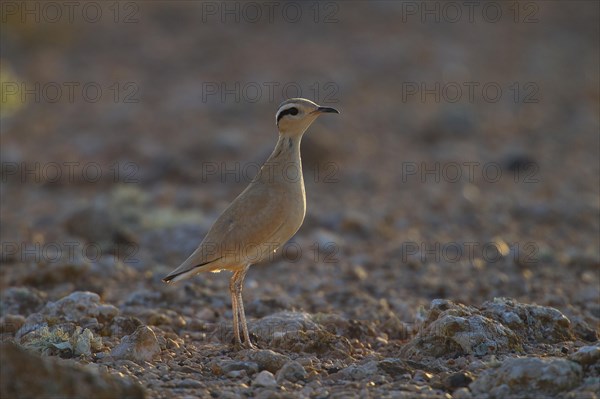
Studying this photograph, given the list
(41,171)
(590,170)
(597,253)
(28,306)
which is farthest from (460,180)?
(28,306)

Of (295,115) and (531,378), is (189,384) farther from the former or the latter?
(295,115)

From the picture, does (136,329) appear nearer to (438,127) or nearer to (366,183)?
(366,183)

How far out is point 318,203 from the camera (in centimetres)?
1210

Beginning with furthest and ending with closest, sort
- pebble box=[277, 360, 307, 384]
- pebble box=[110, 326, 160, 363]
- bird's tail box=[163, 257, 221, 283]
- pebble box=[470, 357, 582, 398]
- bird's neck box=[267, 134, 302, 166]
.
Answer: bird's neck box=[267, 134, 302, 166], bird's tail box=[163, 257, 221, 283], pebble box=[110, 326, 160, 363], pebble box=[277, 360, 307, 384], pebble box=[470, 357, 582, 398]

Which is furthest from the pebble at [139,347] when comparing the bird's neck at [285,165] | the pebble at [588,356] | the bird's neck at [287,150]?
the pebble at [588,356]

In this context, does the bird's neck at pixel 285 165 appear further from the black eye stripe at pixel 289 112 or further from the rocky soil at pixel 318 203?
the rocky soil at pixel 318 203

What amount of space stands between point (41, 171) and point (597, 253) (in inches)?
350

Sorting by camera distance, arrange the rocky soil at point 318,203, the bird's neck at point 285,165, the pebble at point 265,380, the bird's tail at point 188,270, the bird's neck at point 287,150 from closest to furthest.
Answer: the pebble at point 265,380 → the rocky soil at point 318,203 → the bird's tail at point 188,270 → the bird's neck at point 285,165 → the bird's neck at point 287,150

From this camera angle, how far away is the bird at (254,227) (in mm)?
6406

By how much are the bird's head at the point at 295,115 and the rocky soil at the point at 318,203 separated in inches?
63.0

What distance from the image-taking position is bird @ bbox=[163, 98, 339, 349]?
6.41 meters

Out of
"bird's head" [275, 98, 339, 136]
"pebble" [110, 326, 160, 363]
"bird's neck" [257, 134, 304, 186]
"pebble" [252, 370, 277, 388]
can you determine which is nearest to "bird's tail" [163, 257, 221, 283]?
"pebble" [110, 326, 160, 363]

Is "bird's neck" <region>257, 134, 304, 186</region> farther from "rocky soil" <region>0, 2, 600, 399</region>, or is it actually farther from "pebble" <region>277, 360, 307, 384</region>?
"pebble" <region>277, 360, 307, 384</region>

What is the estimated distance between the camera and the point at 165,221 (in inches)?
420
